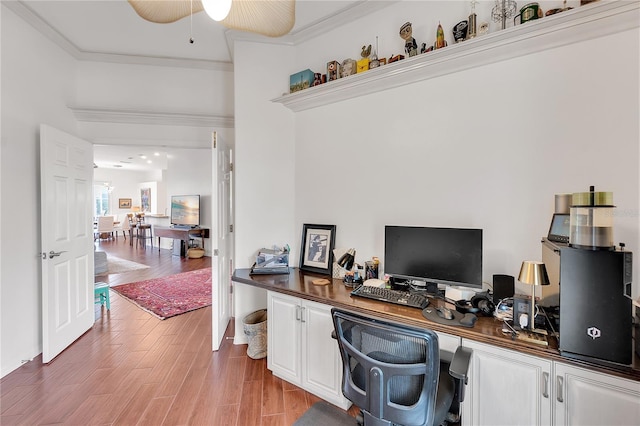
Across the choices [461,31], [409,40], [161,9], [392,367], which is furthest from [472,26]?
[392,367]

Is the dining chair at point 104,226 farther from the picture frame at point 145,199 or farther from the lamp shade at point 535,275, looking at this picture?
the lamp shade at point 535,275

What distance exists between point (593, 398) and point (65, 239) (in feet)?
13.2

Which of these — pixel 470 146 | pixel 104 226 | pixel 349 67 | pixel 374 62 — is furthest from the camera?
pixel 104 226

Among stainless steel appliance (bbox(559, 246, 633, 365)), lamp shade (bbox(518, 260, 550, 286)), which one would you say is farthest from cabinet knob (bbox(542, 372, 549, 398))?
lamp shade (bbox(518, 260, 550, 286))

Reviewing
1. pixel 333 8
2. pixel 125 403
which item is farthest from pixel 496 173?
pixel 125 403

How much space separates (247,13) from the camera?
4.81 ft

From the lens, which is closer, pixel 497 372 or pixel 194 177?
pixel 497 372

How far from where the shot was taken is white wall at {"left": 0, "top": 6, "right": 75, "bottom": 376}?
230cm

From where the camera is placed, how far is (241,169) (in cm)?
279

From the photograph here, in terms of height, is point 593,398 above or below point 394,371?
below

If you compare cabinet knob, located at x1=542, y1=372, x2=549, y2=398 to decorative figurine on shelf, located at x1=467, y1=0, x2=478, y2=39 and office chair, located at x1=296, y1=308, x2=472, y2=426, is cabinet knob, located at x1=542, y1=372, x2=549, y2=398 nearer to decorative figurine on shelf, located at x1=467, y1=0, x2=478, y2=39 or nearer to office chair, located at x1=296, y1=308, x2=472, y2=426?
office chair, located at x1=296, y1=308, x2=472, y2=426

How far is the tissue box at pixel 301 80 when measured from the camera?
8.57 feet

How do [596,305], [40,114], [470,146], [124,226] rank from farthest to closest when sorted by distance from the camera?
[124,226], [40,114], [470,146], [596,305]

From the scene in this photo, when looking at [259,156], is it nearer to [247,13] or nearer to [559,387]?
[247,13]
